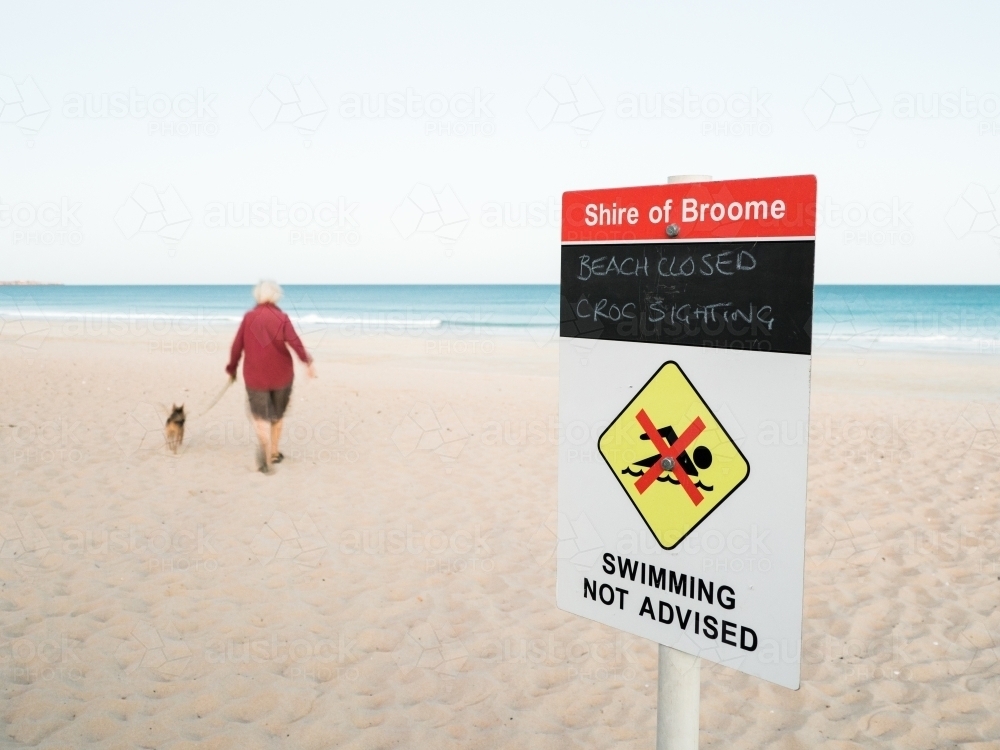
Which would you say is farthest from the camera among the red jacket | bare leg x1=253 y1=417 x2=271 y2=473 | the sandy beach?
bare leg x1=253 y1=417 x2=271 y2=473

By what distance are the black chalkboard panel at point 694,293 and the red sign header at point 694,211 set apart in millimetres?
20

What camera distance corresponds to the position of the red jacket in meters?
7.05

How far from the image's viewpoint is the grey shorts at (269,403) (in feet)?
23.8

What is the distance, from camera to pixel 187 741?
9.98 feet

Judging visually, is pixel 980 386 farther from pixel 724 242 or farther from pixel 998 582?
pixel 724 242

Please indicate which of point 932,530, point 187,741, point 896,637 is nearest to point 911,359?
point 932,530

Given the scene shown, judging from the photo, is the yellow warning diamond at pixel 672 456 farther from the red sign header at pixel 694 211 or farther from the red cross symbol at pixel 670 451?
the red sign header at pixel 694 211

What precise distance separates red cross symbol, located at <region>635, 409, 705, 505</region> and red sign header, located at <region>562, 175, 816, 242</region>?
0.34 meters

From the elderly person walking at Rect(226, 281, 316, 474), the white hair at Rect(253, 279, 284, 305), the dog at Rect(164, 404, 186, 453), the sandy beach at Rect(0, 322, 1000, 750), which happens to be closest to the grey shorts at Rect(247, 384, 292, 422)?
the elderly person walking at Rect(226, 281, 316, 474)

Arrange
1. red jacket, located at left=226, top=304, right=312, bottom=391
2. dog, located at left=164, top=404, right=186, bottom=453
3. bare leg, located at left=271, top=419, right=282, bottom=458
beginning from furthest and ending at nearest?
dog, located at left=164, top=404, right=186, bottom=453, bare leg, located at left=271, top=419, right=282, bottom=458, red jacket, located at left=226, top=304, right=312, bottom=391

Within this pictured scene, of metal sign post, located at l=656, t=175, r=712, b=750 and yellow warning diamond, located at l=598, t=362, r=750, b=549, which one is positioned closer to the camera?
yellow warning diamond, located at l=598, t=362, r=750, b=549

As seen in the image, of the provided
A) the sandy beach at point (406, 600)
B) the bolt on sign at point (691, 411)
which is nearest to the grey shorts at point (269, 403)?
the sandy beach at point (406, 600)

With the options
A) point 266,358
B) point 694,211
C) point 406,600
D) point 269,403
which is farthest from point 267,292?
Answer: point 694,211

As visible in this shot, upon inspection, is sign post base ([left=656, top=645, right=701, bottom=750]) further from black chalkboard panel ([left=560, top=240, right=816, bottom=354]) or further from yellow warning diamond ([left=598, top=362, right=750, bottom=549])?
black chalkboard panel ([left=560, top=240, right=816, bottom=354])
